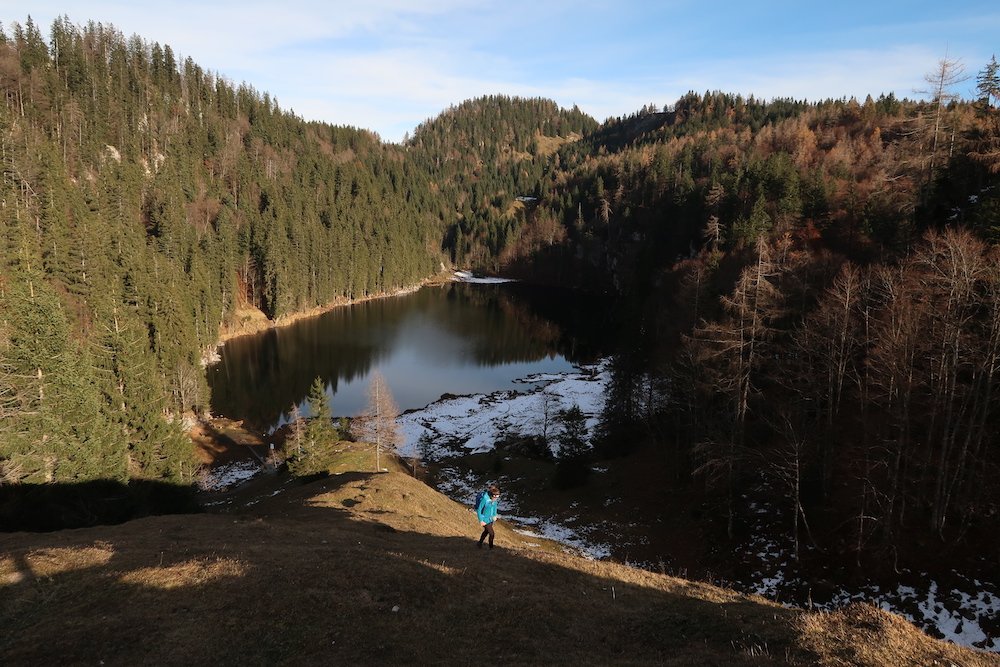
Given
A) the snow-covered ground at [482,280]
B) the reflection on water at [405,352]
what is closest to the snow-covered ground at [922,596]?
the reflection on water at [405,352]

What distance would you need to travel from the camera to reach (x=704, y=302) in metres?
42.1

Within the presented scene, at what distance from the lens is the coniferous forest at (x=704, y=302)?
23266 mm

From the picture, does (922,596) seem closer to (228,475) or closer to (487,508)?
(487,508)

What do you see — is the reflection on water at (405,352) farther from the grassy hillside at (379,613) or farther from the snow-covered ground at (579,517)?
the grassy hillside at (379,613)

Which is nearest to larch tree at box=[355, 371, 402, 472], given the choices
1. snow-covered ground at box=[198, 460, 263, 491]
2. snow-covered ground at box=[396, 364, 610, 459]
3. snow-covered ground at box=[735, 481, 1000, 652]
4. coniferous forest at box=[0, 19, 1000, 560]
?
snow-covered ground at box=[396, 364, 610, 459]

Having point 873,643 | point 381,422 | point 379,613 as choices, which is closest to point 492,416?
point 381,422

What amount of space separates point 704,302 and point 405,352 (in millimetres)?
62536

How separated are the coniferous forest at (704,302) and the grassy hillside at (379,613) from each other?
13.7 metres

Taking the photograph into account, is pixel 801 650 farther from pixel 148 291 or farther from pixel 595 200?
pixel 595 200

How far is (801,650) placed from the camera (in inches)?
361

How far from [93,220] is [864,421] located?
76697 millimetres

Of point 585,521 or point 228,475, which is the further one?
point 228,475

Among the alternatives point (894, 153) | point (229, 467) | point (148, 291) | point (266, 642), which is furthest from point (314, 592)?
point (894, 153)

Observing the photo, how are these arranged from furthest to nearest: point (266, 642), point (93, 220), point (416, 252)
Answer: point (416, 252), point (93, 220), point (266, 642)
